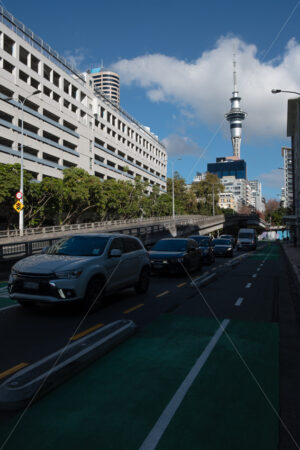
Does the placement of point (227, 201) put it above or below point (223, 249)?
above

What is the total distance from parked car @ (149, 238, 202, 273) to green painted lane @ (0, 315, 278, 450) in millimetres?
9354

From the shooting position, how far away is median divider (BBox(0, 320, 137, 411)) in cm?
376

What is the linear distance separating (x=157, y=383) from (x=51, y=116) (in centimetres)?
5778

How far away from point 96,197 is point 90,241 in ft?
138

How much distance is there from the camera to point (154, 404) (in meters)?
3.85

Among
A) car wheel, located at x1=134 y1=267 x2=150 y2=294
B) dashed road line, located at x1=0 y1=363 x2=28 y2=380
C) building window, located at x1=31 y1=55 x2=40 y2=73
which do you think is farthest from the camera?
building window, located at x1=31 y1=55 x2=40 y2=73

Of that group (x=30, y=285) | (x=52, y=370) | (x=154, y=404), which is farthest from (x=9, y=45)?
(x=154, y=404)

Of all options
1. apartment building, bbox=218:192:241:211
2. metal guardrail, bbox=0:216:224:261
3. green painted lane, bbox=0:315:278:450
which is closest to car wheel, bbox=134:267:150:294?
green painted lane, bbox=0:315:278:450

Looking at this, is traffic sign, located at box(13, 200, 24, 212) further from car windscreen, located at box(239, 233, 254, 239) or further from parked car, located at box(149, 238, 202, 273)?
car windscreen, located at box(239, 233, 254, 239)

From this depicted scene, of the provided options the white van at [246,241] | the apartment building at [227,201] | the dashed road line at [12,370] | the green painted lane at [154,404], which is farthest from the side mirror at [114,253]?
the apartment building at [227,201]

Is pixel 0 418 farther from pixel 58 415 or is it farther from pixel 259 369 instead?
pixel 259 369

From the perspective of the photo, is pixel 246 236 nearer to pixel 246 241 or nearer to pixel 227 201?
pixel 246 241

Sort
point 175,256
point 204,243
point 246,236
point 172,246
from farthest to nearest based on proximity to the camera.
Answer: point 246,236, point 204,243, point 172,246, point 175,256

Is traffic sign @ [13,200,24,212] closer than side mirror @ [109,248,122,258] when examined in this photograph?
No
